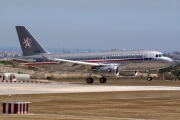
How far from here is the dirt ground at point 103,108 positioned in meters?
32.5

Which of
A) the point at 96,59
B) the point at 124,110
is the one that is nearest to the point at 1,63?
the point at 96,59

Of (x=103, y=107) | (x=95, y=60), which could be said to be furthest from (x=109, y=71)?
(x=103, y=107)

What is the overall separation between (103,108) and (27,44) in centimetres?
4913

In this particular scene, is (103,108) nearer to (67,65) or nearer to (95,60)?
(95,60)

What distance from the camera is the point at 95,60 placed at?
3221 inches

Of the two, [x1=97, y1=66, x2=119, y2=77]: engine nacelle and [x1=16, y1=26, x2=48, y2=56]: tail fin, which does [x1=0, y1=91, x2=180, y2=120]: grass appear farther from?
[x1=16, y1=26, x2=48, y2=56]: tail fin

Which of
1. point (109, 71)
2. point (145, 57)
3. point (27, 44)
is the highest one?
point (27, 44)

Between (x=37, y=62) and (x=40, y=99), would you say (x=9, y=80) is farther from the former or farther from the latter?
(x=40, y=99)

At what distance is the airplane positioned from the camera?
79.0 metres

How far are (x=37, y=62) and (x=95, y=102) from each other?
Result: 41353mm

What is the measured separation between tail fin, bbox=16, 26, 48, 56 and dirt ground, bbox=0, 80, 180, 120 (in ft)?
122

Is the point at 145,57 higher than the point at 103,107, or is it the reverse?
the point at 145,57

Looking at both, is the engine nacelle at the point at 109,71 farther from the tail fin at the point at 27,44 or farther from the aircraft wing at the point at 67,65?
the tail fin at the point at 27,44

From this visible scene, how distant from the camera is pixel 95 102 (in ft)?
144
